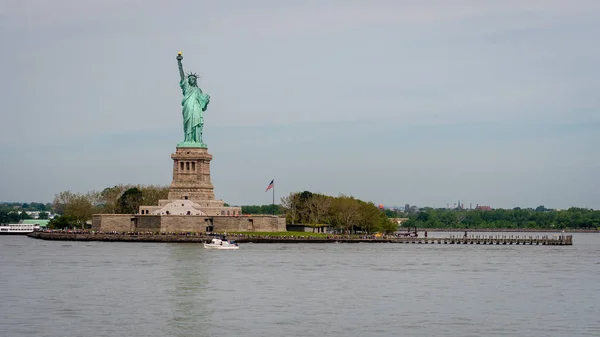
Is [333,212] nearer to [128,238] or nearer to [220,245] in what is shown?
[128,238]

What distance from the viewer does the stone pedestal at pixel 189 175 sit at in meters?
109

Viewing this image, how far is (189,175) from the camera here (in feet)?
361

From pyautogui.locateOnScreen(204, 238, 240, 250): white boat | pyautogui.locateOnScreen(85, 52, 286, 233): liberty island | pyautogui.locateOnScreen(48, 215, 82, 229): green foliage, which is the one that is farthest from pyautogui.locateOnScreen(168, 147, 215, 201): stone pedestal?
pyautogui.locateOnScreen(48, 215, 82, 229): green foliage

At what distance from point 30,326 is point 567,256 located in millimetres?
61446

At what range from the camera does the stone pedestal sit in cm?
10944

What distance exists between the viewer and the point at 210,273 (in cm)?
6297

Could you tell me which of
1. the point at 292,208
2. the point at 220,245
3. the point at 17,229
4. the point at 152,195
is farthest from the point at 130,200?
the point at 17,229

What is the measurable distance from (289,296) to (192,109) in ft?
204

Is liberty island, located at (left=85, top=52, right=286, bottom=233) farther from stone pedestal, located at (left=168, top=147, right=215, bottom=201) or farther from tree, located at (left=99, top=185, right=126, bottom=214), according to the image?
tree, located at (left=99, top=185, right=126, bottom=214)

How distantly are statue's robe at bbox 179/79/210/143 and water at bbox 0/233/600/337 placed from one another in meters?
30.6

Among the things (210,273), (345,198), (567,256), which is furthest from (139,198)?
(210,273)

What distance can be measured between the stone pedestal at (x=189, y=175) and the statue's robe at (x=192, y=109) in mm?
1699

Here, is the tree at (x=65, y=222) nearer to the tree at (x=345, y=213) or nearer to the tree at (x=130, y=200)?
the tree at (x=130, y=200)

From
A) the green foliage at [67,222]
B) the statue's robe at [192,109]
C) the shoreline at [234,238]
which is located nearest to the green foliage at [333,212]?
the shoreline at [234,238]
